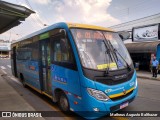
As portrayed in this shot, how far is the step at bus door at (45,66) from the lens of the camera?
6.28m

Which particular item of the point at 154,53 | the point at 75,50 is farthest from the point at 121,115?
the point at 154,53

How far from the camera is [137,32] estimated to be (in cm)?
1981

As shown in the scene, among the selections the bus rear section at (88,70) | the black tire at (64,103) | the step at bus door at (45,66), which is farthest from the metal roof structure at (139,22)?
the black tire at (64,103)

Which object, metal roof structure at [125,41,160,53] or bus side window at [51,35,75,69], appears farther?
metal roof structure at [125,41,160,53]

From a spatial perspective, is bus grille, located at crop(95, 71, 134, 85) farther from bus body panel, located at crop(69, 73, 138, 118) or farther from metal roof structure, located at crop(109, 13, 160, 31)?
metal roof structure, located at crop(109, 13, 160, 31)

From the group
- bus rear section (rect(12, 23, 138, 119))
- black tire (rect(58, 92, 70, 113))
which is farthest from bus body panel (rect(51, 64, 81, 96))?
black tire (rect(58, 92, 70, 113))

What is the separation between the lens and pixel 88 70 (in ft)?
14.3

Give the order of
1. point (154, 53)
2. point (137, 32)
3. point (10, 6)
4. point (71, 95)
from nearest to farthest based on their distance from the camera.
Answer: point (71, 95) < point (10, 6) < point (154, 53) < point (137, 32)

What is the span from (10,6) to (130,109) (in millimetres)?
5618

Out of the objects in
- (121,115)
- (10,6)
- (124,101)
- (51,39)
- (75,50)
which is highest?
(10,6)

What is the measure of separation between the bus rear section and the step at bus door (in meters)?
0.13

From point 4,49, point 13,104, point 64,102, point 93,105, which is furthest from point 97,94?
point 4,49

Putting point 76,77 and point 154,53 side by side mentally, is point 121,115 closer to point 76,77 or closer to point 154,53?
point 76,77

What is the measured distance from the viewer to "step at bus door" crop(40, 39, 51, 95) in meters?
6.28
